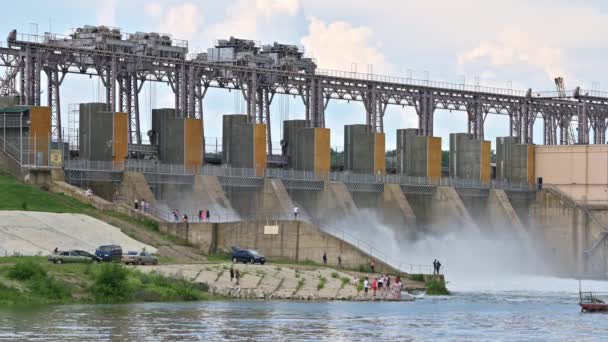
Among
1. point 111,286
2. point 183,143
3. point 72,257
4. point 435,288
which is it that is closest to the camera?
point 111,286

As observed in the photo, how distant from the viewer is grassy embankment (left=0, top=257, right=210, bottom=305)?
74.8m

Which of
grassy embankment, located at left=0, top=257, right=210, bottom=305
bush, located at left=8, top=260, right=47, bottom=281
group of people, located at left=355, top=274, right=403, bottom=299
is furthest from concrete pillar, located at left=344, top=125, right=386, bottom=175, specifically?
bush, located at left=8, top=260, right=47, bottom=281

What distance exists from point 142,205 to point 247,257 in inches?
504

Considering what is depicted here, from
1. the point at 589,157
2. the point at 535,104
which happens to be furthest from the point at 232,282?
the point at 535,104

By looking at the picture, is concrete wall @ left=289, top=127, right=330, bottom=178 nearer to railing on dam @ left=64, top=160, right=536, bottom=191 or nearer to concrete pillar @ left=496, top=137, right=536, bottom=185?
railing on dam @ left=64, top=160, right=536, bottom=191

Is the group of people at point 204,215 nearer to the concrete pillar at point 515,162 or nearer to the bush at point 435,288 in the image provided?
the bush at point 435,288

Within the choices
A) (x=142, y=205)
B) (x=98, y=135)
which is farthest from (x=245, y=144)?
(x=142, y=205)

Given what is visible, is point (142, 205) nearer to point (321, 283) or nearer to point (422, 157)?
point (321, 283)

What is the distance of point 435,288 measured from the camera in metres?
92.7

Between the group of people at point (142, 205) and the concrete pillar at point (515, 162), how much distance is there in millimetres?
47775

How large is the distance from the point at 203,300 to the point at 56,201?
20.7 m

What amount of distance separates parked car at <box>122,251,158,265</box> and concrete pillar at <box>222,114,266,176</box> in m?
31.4

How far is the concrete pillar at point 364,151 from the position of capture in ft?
416

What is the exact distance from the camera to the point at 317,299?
83.1m
